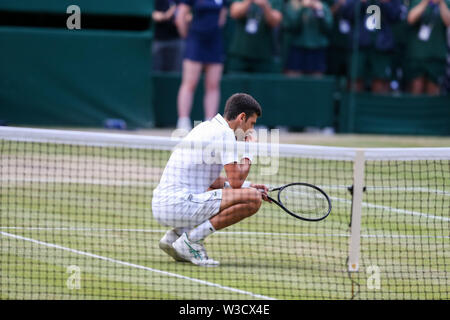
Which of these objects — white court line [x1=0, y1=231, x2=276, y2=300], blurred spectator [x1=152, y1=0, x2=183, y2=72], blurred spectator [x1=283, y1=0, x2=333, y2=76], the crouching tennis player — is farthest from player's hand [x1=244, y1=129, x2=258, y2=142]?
blurred spectator [x1=152, y1=0, x2=183, y2=72]

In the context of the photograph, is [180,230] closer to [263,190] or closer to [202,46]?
[263,190]

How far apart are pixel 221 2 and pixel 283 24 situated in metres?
1.64

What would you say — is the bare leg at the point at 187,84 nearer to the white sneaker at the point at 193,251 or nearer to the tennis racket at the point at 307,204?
the tennis racket at the point at 307,204

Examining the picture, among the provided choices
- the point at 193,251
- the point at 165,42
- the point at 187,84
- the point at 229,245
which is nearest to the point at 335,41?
the point at 165,42

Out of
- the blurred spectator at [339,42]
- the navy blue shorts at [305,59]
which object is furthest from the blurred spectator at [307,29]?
the blurred spectator at [339,42]

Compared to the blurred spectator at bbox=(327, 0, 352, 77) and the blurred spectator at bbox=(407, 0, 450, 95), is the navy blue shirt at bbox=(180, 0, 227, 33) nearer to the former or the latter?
the blurred spectator at bbox=(327, 0, 352, 77)

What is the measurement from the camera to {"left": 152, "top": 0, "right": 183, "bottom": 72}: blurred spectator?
13.4 meters

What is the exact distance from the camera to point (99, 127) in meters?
13.1

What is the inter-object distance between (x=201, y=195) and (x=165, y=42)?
7993 mm

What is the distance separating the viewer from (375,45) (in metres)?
13.6

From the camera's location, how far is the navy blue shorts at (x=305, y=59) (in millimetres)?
13523
